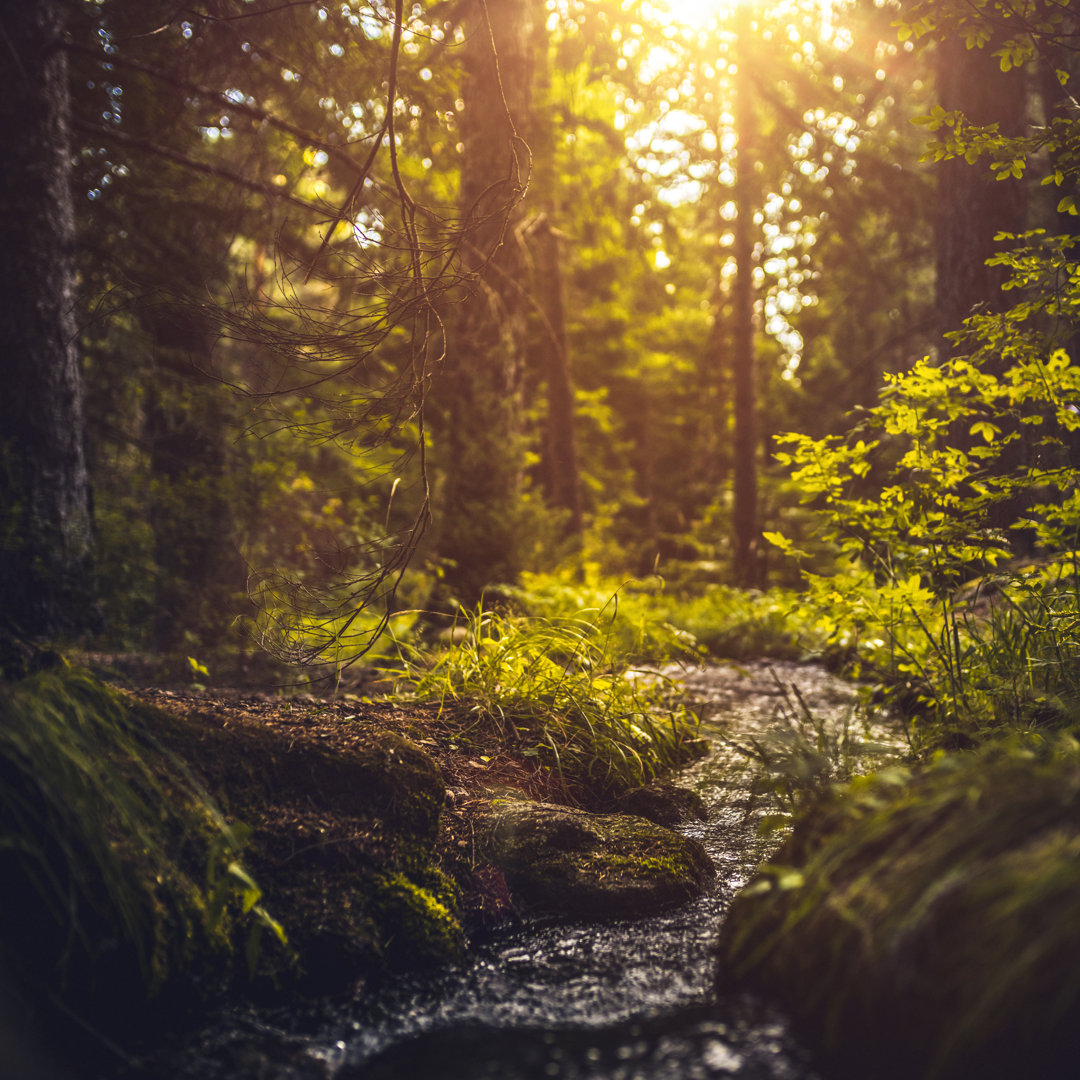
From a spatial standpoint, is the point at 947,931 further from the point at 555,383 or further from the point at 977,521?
the point at 555,383

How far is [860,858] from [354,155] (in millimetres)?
10791

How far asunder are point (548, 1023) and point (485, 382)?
291 inches

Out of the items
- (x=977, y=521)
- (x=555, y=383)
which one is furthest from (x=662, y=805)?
(x=555, y=383)

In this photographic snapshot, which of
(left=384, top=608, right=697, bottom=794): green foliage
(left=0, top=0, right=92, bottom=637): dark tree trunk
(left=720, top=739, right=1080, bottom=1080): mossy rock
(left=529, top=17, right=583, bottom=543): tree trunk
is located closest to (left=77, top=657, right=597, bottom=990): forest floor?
(left=384, top=608, right=697, bottom=794): green foliage

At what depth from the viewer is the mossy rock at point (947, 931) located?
163cm

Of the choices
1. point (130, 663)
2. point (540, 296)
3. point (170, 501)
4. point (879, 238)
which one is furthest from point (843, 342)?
point (130, 663)

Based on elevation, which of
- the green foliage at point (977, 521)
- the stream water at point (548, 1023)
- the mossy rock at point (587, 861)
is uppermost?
the green foliage at point (977, 521)

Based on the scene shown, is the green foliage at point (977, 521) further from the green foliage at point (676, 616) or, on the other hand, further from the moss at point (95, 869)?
the moss at point (95, 869)

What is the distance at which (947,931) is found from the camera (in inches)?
70.0

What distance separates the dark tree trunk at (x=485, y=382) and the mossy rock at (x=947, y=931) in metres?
6.65

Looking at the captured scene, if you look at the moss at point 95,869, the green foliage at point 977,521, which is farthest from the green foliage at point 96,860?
the green foliage at point 977,521

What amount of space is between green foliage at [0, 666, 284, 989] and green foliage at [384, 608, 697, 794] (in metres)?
1.87

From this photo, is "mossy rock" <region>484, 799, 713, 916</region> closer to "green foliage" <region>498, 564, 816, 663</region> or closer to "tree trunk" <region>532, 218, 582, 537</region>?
"green foliage" <region>498, 564, 816, 663</region>

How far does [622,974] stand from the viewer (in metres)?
2.48
